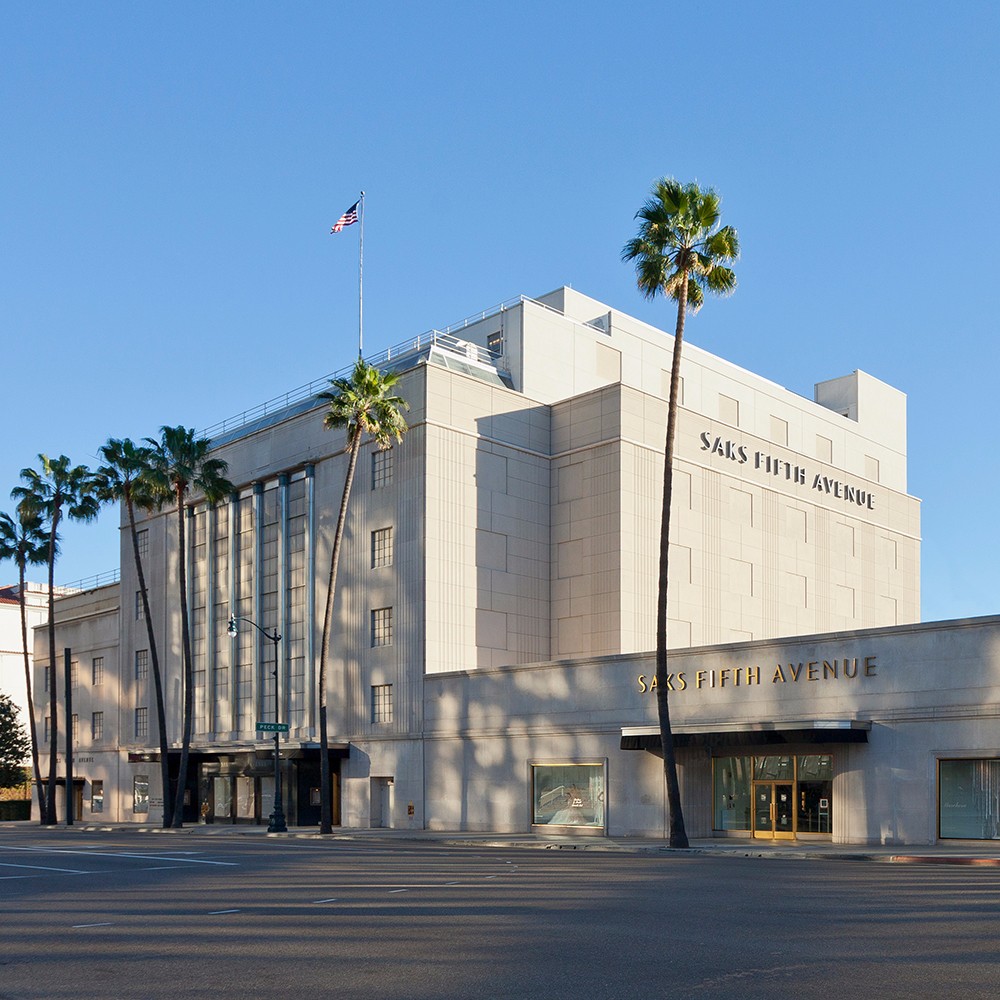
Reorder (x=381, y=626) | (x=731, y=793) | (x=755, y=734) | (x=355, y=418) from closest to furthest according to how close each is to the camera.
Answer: (x=755, y=734) < (x=731, y=793) < (x=355, y=418) < (x=381, y=626)

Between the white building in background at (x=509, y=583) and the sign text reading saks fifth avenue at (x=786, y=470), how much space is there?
0.12m

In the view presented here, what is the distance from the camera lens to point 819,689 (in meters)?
38.7

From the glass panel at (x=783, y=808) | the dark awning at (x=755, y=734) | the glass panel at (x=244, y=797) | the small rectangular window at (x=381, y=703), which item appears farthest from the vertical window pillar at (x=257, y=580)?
the glass panel at (x=783, y=808)

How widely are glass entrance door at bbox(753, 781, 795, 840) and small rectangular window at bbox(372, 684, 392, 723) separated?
59.3 ft

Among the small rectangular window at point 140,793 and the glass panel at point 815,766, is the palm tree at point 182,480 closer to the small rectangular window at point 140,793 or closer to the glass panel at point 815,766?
the small rectangular window at point 140,793

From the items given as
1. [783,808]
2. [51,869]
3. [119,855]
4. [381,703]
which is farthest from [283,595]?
[51,869]

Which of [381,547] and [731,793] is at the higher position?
[381,547]

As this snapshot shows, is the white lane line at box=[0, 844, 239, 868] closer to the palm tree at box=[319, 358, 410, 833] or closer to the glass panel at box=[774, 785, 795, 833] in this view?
the palm tree at box=[319, 358, 410, 833]

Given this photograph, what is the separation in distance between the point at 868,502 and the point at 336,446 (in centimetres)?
2930

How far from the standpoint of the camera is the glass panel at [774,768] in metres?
39.8

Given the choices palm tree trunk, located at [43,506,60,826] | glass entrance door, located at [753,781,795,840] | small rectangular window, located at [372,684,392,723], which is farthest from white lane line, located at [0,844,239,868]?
palm tree trunk, located at [43,506,60,826]

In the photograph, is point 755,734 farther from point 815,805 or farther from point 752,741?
point 815,805

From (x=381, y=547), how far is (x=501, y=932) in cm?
3989

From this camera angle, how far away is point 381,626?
54000 millimetres
